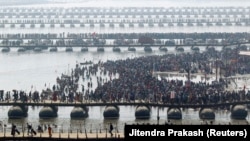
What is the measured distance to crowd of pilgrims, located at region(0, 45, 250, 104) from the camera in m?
67.3

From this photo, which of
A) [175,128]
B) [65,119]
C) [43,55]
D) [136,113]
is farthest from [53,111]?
[43,55]

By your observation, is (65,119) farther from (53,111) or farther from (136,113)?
(136,113)

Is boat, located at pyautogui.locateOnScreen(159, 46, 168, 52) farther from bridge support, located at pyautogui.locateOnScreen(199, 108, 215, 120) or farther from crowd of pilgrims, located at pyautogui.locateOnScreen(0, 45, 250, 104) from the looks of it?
bridge support, located at pyautogui.locateOnScreen(199, 108, 215, 120)

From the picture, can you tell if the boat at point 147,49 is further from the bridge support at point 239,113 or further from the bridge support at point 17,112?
the bridge support at point 239,113

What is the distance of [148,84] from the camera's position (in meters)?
73.4

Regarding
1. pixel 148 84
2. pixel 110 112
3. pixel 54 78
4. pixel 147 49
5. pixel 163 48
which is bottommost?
pixel 110 112

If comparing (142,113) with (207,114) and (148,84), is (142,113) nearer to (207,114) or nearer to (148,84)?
(207,114)

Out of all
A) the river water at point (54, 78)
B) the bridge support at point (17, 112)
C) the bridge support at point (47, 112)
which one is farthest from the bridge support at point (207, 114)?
the bridge support at point (17, 112)

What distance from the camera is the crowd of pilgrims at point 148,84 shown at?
6731cm

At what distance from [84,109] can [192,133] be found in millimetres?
37740

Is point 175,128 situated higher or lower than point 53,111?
higher

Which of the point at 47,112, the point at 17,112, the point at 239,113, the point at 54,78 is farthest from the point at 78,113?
the point at 54,78

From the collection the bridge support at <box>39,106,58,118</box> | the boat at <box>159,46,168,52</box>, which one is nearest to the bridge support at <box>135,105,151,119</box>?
the bridge support at <box>39,106,58,118</box>

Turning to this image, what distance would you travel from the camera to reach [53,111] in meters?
67.9
